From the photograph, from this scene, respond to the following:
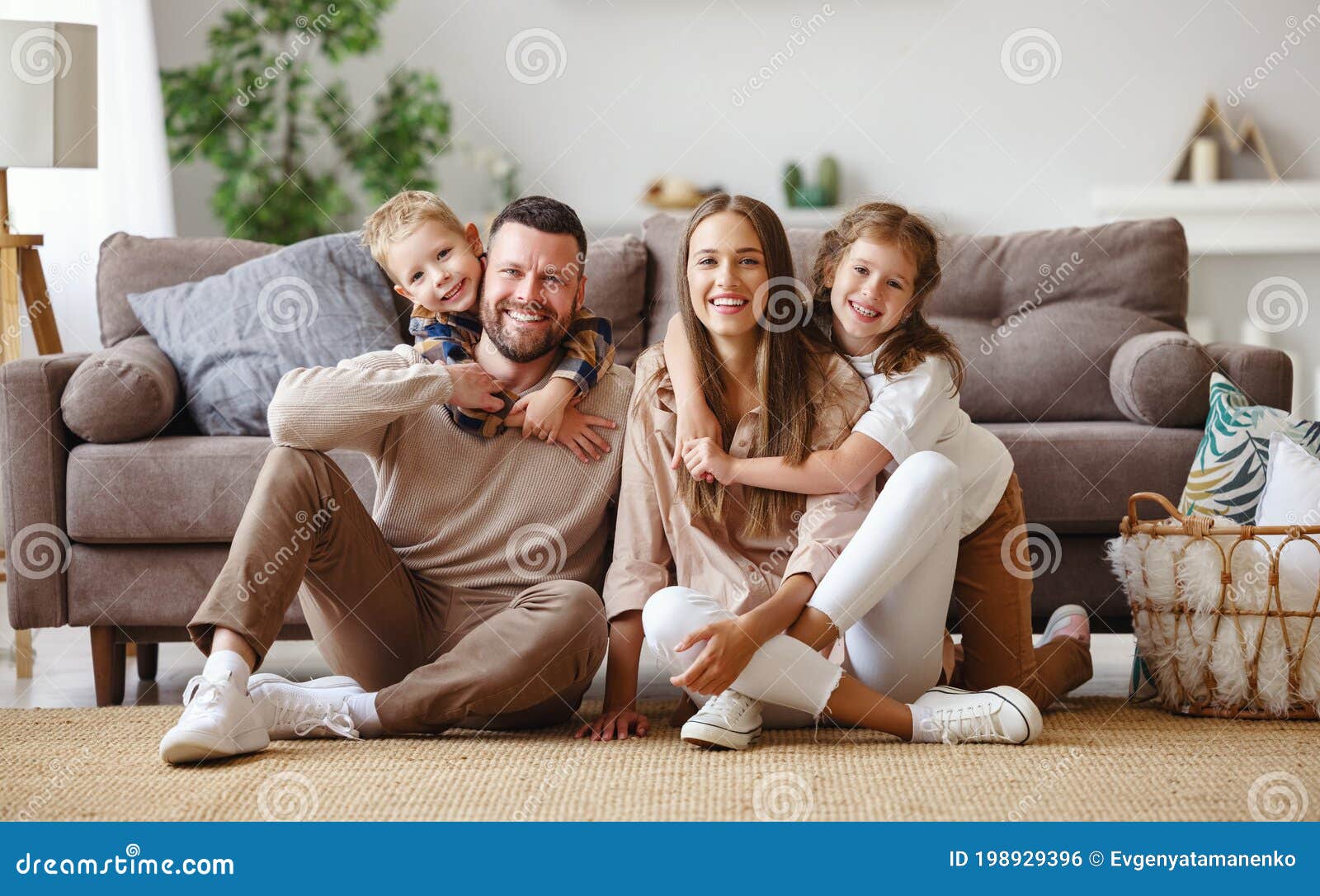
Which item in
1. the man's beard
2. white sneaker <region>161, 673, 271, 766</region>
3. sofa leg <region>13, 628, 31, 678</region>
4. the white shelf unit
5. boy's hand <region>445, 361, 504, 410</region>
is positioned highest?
the white shelf unit

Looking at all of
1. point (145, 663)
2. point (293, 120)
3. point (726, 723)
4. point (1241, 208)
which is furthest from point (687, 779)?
point (1241, 208)

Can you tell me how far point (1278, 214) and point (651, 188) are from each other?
86.5 inches

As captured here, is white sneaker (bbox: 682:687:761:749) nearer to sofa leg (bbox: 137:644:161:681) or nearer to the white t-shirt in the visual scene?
the white t-shirt

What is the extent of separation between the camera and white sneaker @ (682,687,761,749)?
146cm

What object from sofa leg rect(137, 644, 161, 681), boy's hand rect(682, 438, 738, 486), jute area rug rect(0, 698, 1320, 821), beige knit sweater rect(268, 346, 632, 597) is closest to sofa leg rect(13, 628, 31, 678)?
sofa leg rect(137, 644, 161, 681)

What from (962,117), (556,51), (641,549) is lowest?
(641,549)

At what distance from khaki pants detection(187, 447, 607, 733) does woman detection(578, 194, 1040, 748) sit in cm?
11

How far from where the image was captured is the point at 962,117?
14.3 feet

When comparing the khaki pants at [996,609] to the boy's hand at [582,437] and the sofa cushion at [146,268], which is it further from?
the sofa cushion at [146,268]

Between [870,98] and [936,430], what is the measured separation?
305cm

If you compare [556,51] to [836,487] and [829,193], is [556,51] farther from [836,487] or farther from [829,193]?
[836,487]

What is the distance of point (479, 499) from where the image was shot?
164 cm

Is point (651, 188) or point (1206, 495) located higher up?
point (651, 188)
